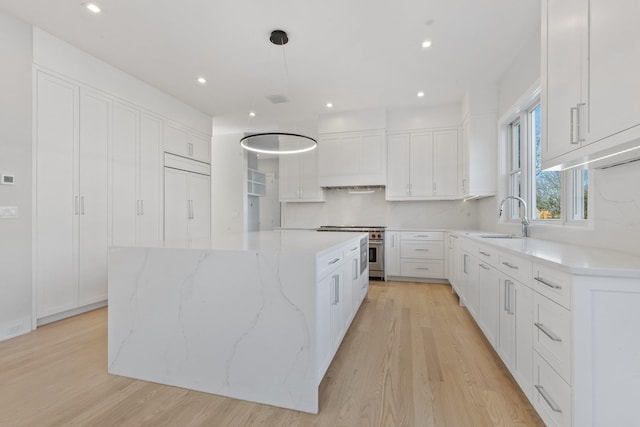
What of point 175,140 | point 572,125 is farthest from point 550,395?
point 175,140

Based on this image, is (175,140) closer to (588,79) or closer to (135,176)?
(135,176)

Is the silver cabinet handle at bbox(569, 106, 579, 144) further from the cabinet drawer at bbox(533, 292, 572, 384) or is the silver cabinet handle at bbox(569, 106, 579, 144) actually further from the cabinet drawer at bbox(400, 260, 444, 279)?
the cabinet drawer at bbox(400, 260, 444, 279)

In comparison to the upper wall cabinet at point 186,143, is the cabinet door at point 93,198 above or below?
below

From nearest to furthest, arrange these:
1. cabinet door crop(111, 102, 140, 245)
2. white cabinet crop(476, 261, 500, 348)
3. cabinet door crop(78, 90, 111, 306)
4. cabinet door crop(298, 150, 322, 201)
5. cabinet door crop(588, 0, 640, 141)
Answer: cabinet door crop(588, 0, 640, 141), white cabinet crop(476, 261, 500, 348), cabinet door crop(78, 90, 111, 306), cabinet door crop(111, 102, 140, 245), cabinet door crop(298, 150, 322, 201)

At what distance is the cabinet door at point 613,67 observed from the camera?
1154 millimetres

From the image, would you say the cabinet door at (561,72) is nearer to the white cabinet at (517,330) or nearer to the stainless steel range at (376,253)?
the white cabinet at (517,330)

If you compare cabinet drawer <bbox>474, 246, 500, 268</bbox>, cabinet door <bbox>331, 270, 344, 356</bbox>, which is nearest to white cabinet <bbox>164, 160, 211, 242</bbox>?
cabinet door <bbox>331, 270, 344, 356</bbox>

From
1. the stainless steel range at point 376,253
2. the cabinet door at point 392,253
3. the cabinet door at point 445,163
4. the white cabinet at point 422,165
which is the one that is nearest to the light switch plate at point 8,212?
the stainless steel range at point 376,253

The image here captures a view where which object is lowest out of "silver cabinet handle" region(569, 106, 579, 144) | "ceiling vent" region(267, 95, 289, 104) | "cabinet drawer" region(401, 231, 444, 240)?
"cabinet drawer" region(401, 231, 444, 240)

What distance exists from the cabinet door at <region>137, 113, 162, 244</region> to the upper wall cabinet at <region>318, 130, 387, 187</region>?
2.54 m

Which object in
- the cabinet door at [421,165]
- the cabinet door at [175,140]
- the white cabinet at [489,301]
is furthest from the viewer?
the cabinet door at [421,165]

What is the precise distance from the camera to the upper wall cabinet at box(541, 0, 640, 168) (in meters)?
1.18

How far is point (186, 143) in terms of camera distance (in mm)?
4645

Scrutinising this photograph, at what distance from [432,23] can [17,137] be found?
3915 mm
